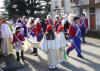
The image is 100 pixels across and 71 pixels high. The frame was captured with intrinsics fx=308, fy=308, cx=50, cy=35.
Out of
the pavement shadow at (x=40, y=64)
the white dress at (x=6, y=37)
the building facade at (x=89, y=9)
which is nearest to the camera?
the pavement shadow at (x=40, y=64)

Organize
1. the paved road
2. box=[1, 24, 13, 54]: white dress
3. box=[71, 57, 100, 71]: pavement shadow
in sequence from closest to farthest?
box=[71, 57, 100, 71]: pavement shadow, the paved road, box=[1, 24, 13, 54]: white dress

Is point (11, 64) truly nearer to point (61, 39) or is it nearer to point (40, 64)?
point (40, 64)

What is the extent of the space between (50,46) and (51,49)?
162 mm

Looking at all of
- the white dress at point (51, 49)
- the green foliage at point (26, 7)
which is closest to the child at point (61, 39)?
the white dress at point (51, 49)

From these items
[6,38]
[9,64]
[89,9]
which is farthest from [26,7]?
[9,64]

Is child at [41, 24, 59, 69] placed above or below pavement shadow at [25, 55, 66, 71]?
above

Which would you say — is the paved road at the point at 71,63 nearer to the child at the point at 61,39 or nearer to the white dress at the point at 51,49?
the white dress at the point at 51,49

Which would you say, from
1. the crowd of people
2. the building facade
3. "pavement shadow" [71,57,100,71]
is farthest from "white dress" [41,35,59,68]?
the building facade

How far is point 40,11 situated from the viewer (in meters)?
66.6

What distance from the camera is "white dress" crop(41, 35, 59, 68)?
11.9m

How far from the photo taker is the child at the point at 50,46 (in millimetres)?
11836

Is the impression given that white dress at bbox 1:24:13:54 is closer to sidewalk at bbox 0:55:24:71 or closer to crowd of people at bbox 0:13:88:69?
crowd of people at bbox 0:13:88:69

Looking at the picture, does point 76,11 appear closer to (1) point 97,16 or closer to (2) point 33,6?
(1) point 97,16

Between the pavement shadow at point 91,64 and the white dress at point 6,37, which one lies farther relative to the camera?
the white dress at point 6,37
